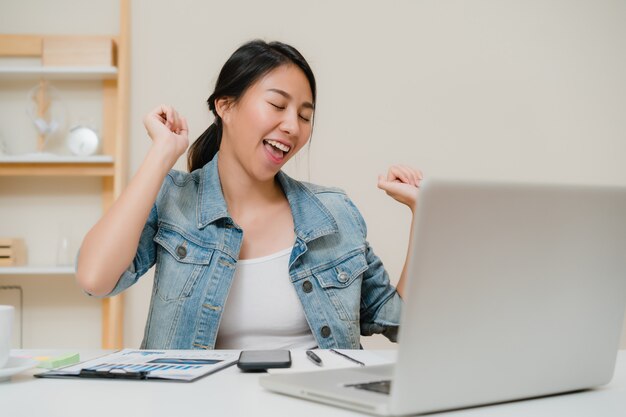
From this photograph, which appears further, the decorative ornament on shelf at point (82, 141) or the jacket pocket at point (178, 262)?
the decorative ornament on shelf at point (82, 141)

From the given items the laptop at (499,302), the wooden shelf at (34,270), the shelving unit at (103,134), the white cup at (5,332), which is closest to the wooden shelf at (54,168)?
the shelving unit at (103,134)

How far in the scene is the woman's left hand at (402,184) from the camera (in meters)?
1.54

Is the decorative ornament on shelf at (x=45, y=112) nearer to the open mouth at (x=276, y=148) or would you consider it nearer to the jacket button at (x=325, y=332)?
the open mouth at (x=276, y=148)

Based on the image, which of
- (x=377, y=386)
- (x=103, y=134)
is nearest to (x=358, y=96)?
(x=103, y=134)

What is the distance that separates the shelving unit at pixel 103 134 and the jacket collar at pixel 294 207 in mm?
1388

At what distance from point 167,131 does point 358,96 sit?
67.0 inches

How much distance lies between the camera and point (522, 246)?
2.28 ft

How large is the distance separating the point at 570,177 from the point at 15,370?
109 inches

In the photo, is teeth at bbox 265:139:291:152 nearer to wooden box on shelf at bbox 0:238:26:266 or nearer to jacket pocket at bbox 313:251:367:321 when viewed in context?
jacket pocket at bbox 313:251:367:321

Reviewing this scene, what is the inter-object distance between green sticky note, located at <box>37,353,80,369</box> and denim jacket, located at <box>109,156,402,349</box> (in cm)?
38

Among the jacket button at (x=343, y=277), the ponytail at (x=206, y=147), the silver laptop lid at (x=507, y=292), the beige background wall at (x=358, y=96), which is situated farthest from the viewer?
the beige background wall at (x=358, y=96)

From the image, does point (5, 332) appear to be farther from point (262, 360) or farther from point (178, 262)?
point (178, 262)

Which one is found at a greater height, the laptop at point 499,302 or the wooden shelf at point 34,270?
the laptop at point 499,302

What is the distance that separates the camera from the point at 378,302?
1.62 m
